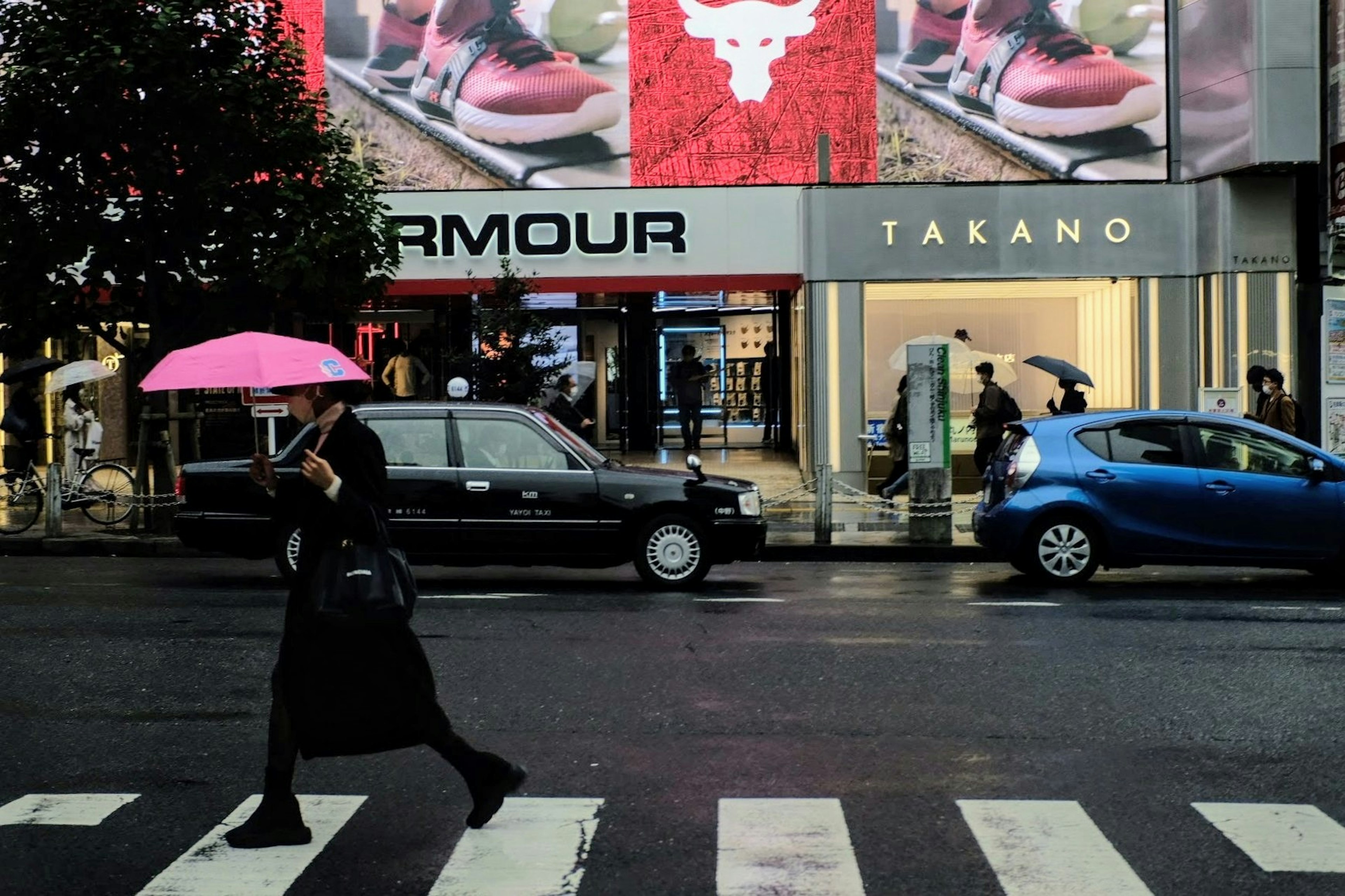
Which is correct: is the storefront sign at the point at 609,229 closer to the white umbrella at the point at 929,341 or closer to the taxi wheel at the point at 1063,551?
the white umbrella at the point at 929,341

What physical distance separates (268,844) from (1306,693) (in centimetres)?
544

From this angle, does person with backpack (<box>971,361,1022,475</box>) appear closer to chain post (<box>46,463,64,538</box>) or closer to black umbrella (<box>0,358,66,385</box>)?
chain post (<box>46,463,64,538</box>)

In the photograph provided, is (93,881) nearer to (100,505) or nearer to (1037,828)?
(1037,828)

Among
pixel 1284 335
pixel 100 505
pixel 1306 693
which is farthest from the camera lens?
pixel 1284 335

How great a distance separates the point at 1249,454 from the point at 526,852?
9.79 m

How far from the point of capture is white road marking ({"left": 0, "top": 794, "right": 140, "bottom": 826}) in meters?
6.38

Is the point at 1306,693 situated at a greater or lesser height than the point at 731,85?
lesser

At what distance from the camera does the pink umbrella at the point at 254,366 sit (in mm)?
6961

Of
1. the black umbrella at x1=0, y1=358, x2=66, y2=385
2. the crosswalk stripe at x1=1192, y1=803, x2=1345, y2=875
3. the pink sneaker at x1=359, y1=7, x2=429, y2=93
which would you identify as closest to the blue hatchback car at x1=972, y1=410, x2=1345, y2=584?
the crosswalk stripe at x1=1192, y1=803, x2=1345, y2=875

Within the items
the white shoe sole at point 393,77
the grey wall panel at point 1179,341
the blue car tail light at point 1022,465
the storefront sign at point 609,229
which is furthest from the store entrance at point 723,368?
the blue car tail light at point 1022,465

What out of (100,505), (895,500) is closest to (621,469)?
(895,500)

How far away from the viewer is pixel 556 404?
65.8 feet

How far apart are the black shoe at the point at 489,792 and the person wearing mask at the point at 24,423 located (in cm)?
1507

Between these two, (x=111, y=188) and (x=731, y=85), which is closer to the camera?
(x=111, y=188)
